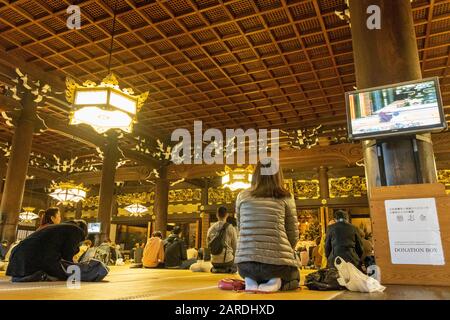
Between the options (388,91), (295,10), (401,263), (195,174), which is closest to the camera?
(401,263)

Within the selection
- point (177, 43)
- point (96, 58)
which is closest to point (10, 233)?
point (96, 58)

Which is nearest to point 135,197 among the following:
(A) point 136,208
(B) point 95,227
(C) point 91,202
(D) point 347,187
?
(A) point 136,208

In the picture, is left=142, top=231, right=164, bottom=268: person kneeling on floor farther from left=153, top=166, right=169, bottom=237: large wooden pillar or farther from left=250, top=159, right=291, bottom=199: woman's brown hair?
left=250, top=159, right=291, bottom=199: woman's brown hair

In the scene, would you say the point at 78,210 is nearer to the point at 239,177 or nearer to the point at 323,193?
the point at 239,177

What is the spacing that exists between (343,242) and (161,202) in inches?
309

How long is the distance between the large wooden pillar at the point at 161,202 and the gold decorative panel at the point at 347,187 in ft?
18.3

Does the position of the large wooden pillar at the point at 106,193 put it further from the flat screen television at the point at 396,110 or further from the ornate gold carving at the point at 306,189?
the flat screen television at the point at 396,110

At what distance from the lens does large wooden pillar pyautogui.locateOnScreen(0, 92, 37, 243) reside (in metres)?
6.62

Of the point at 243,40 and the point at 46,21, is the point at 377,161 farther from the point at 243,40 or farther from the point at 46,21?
the point at 46,21

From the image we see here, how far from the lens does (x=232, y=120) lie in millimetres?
9922

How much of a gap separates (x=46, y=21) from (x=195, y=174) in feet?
21.7

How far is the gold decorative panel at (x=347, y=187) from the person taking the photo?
11594mm

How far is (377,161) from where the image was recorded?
3029 millimetres

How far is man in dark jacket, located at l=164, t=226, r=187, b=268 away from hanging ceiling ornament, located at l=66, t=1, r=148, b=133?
2815 millimetres
